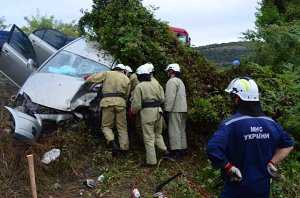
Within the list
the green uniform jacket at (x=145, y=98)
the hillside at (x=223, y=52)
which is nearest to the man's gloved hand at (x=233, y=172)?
the green uniform jacket at (x=145, y=98)

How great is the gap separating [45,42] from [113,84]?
403 centimetres

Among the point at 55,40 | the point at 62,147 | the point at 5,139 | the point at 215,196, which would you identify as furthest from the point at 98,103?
the point at 55,40

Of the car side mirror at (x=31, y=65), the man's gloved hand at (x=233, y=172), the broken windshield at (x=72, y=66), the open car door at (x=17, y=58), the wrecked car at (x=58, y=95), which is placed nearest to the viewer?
the man's gloved hand at (x=233, y=172)

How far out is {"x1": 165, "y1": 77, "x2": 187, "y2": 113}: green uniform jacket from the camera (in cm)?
1021

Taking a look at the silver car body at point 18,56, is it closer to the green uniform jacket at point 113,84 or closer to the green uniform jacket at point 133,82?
the green uniform jacket at point 113,84

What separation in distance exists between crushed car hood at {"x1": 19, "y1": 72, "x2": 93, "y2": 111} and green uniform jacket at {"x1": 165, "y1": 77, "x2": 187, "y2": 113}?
1536mm

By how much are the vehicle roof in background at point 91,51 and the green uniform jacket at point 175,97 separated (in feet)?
5.02

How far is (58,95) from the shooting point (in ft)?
33.5

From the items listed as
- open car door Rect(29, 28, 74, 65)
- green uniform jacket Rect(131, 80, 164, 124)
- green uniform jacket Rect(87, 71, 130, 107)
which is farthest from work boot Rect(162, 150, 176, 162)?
open car door Rect(29, 28, 74, 65)

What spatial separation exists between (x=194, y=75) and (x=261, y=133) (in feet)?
20.7

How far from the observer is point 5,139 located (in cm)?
921

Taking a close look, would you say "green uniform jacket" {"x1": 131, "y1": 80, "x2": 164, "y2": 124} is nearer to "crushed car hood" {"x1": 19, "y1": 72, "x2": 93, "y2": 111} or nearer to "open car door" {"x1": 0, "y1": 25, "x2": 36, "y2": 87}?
"crushed car hood" {"x1": 19, "y1": 72, "x2": 93, "y2": 111}

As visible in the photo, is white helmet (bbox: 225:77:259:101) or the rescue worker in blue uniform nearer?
the rescue worker in blue uniform

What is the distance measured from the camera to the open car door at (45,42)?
13289 millimetres
